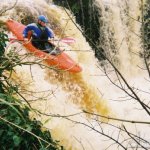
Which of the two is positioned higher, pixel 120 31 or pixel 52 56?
pixel 52 56

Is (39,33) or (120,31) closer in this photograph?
(39,33)

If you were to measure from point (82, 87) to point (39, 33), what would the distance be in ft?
4.85

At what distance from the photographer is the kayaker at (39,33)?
866 centimetres

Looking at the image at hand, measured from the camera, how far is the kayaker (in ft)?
28.4

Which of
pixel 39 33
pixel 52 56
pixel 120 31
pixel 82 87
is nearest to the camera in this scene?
pixel 52 56

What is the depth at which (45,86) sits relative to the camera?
8672mm

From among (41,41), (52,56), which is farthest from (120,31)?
(52,56)

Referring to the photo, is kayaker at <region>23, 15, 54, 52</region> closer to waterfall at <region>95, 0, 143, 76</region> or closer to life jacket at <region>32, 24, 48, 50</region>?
life jacket at <region>32, 24, 48, 50</region>

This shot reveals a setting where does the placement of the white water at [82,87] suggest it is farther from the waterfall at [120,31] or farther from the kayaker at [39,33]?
the kayaker at [39,33]

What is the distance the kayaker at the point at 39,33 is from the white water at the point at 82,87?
463 mm

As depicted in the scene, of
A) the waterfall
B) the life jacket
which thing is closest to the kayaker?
the life jacket

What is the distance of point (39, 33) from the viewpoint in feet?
29.1

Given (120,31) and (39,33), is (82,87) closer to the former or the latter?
Result: (39,33)

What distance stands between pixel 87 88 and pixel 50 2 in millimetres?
3214
